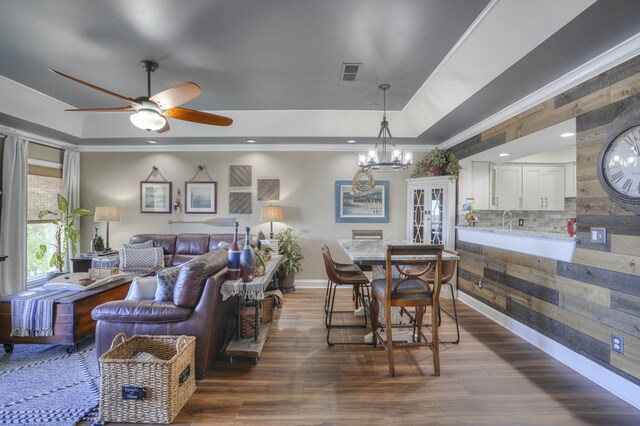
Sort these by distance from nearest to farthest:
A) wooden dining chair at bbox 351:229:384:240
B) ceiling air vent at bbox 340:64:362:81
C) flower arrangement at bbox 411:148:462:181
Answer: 1. ceiling air vent at bbox 340:64:362:81
2. wooden dining chair at bbox 351:229:384:240
3. flower arrangement at bbox 411:148:462:181

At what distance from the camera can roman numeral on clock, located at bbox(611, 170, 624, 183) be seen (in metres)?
2.10

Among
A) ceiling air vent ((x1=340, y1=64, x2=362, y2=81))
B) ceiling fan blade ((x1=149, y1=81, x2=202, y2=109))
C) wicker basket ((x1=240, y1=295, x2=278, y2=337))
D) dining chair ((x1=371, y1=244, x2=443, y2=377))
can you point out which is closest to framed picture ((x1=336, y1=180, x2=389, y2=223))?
ceiling air vent ((x1=340, y1=64, x2=362, y2=81))

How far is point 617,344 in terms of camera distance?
217 cm

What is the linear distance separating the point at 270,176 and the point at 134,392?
12.9 feet

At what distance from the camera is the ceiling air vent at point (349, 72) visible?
3.09m

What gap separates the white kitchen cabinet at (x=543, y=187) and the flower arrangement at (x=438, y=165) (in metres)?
1.43

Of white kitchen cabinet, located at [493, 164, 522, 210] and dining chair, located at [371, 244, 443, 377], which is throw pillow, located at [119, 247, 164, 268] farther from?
white kitchen cabinet, located at [493, 164, 522, 210]

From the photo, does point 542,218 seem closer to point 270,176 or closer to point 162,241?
point 270,176

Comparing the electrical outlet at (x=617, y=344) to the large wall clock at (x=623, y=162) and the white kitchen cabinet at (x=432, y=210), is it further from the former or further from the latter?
the white kitchen cabinet at (x=432, y=210)

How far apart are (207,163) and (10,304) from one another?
10.9ft

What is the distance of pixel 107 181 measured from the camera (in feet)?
17.8

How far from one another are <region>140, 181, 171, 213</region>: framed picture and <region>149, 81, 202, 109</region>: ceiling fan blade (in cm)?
296

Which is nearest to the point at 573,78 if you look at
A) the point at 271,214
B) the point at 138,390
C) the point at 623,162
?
the point at 623,162

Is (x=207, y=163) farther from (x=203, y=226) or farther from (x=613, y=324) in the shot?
(x=613, y=324)
